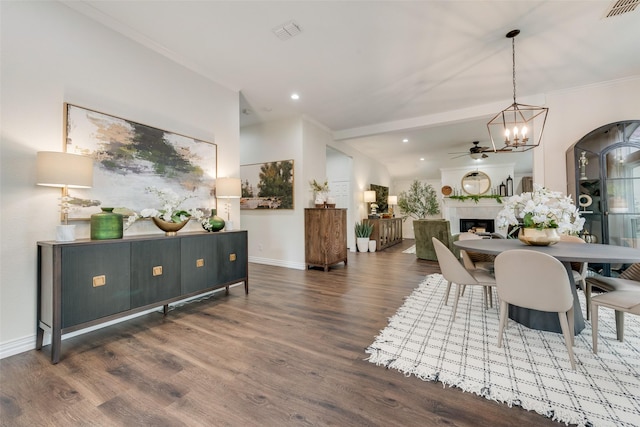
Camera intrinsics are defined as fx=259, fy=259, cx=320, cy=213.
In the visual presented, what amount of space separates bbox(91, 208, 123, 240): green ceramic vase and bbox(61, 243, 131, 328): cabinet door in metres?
0.13

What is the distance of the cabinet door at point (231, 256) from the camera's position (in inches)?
125

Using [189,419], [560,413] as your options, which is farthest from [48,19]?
[560,413]

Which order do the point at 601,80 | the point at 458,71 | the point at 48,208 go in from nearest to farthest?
the point at 48,208 → the point at 458,71 → the point at 601,80

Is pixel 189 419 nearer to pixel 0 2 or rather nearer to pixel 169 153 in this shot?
pixel 169 153

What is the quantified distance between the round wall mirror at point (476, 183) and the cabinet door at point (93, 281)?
9687 mm

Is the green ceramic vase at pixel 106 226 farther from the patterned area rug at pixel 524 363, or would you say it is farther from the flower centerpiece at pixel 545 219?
the flower centerpiece at pixel 545 219

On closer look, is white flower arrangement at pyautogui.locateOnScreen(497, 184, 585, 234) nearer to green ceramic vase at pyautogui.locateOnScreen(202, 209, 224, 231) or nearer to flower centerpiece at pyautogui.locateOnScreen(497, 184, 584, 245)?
flower centerpiece at pyautogui.locateOnScreen(497, 184, 584, 245)

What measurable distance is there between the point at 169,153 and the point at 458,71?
3.84 meters

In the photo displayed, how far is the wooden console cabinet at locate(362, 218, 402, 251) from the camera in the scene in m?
7.54

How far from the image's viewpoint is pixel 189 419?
1.38 m

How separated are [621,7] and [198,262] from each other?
4.80 metres

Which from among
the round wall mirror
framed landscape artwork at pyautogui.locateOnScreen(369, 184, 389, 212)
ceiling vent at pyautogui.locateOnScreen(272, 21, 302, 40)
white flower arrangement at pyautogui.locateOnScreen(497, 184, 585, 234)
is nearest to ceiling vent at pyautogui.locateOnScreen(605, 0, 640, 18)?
white flower arrangement at pyautogui.locateOnScreen(497, 184, 585, 234)

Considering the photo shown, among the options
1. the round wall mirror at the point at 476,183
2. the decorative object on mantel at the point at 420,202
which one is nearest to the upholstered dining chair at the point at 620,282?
the round wall mirror at the point at 476,183

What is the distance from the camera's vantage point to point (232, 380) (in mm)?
1705
